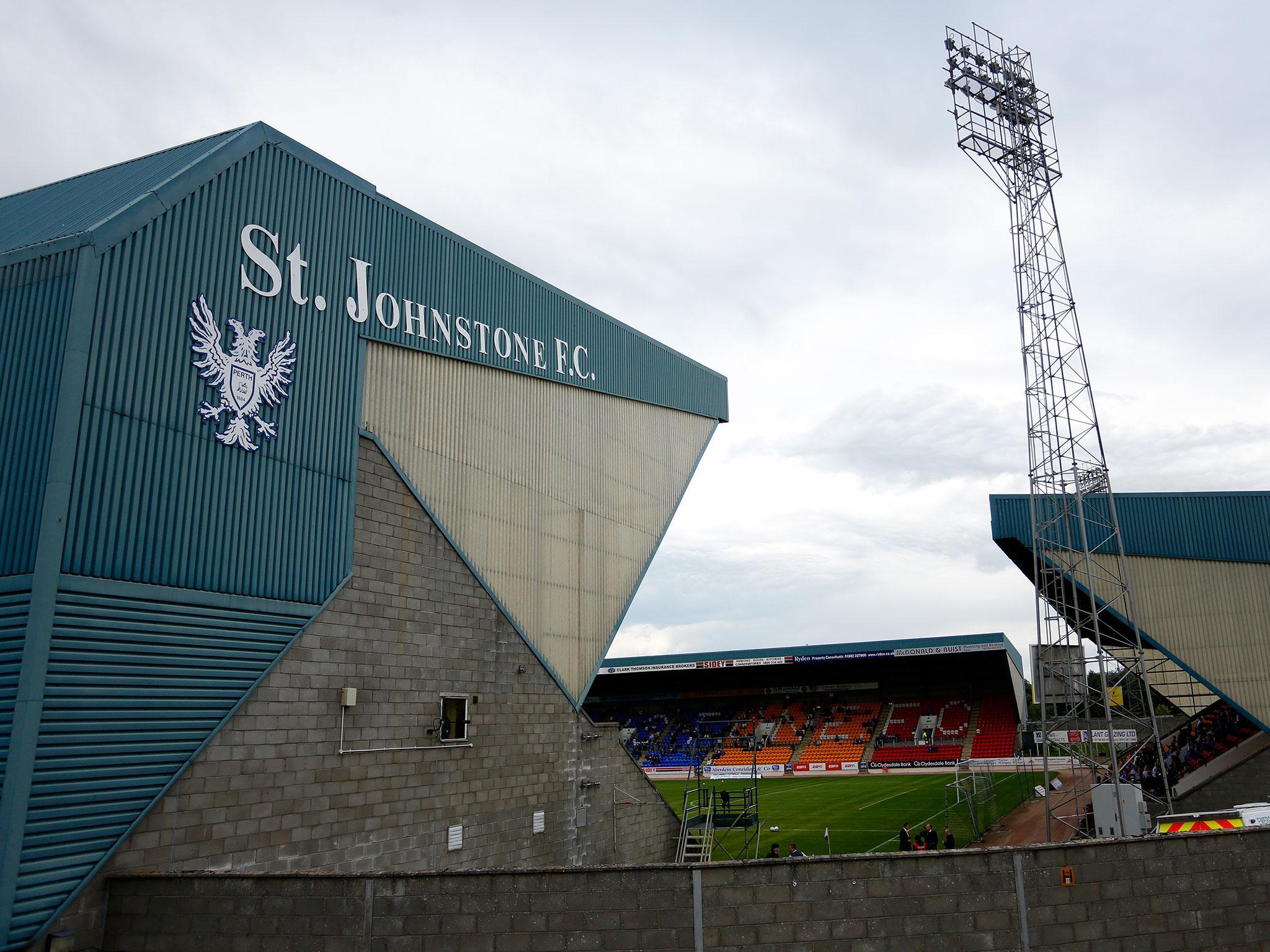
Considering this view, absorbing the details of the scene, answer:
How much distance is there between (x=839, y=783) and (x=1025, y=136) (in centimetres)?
3720

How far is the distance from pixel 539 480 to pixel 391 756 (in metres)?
8.93

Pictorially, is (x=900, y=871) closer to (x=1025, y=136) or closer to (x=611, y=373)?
(x=611, y=373)

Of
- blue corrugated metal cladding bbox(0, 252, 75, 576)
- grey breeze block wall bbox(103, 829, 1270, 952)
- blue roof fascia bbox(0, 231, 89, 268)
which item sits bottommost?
grey breeze block wall bbox(103, 829, 1270, 952)

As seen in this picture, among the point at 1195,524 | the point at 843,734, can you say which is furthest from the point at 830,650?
the point at 1195,524

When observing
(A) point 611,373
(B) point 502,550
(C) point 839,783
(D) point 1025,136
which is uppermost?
Result: (D) point 1025,136

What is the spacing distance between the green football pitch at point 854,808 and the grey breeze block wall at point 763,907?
15.7 metres

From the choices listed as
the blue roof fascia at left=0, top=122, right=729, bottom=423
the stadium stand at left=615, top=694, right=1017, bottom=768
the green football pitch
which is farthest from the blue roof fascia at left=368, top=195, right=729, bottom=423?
the stadium stand at left=615, top=694, right=1017, bottom=768

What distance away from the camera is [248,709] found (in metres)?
16.2

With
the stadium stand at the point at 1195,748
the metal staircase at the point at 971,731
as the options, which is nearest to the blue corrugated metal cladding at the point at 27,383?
the stadium stand at the point at 1195,748

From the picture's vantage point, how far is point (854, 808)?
44.5 metres

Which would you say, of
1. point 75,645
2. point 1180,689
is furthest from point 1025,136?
point 1180,689

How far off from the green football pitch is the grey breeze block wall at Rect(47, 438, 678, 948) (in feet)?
20.3

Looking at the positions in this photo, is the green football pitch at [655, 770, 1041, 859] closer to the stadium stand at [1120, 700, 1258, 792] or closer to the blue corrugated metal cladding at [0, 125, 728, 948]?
the stadium stand at [1120, 700, 1258, 792]

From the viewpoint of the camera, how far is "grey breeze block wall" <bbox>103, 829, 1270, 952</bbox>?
1138 cm
